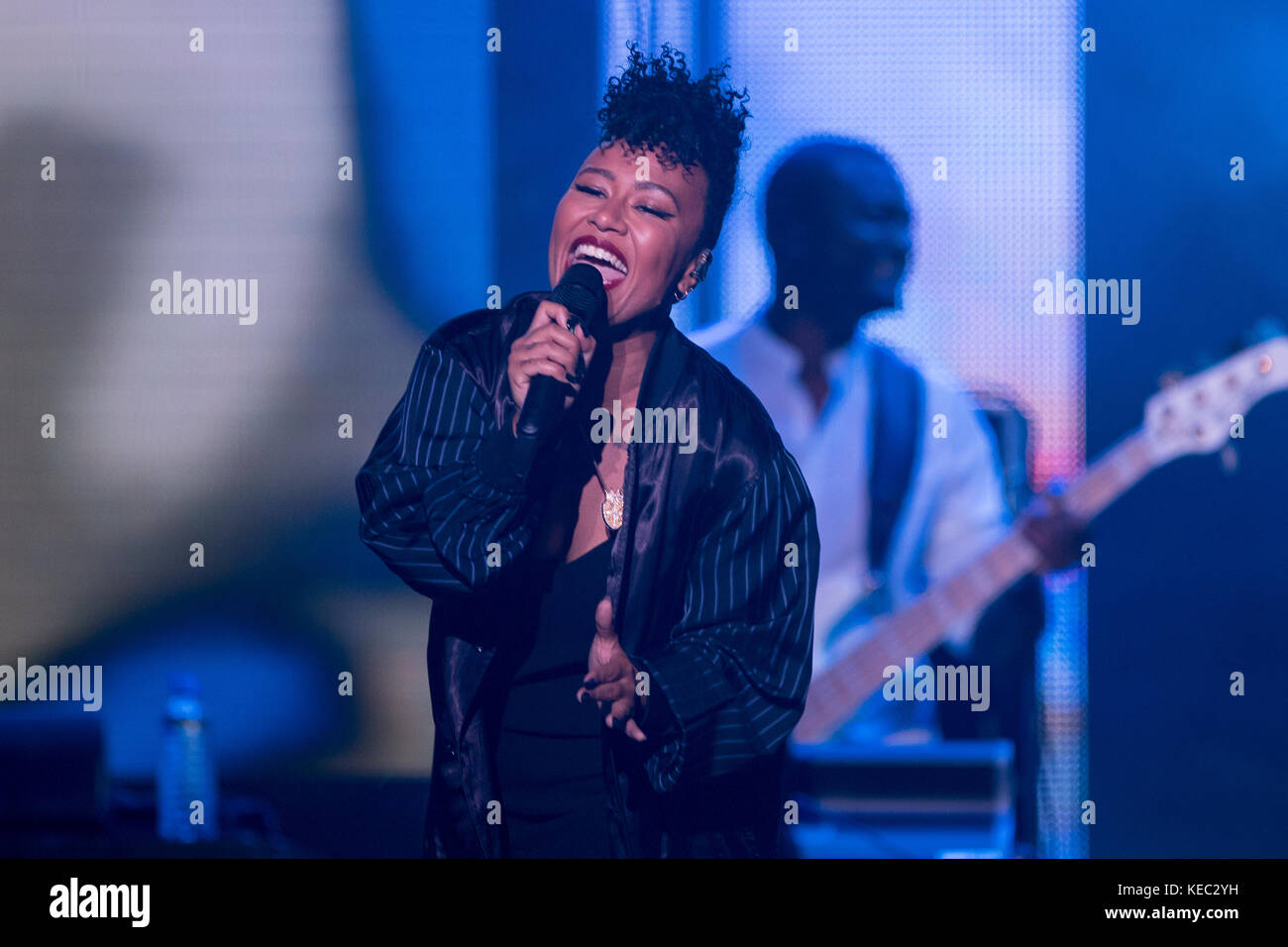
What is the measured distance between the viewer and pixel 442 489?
8.01ft

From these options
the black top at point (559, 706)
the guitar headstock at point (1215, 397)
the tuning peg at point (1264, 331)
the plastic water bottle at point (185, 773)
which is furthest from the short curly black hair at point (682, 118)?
the plastic water bottle at point (185, 773)

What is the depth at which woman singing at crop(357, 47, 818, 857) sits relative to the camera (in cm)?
242

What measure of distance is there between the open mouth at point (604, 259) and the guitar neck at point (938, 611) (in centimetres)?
108

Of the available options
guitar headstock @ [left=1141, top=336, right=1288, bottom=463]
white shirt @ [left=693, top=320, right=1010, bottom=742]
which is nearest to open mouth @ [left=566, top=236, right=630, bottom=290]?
white shirt @ [left=693, top=320, right=1010, bottom=742]

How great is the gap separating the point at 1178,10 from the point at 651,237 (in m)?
1.43

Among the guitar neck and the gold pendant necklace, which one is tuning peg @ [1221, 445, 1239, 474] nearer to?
the guitar neck

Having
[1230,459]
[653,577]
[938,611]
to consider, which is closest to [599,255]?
[653,577]

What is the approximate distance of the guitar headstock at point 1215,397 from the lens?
97.6 inches

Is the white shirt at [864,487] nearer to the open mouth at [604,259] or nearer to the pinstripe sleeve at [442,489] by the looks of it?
the open mouth at [604,259]

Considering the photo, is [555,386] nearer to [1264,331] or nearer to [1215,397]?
[1215,397]

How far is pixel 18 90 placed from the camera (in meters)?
2.53

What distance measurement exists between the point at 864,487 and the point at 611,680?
2.57ft

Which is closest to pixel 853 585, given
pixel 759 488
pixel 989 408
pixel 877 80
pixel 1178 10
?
pixel 759 488

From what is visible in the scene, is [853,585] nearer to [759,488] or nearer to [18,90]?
[759,488]
